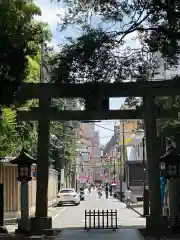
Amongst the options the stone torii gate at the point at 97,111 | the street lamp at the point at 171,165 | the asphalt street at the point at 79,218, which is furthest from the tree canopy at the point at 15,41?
the asphalt street at the point at 79,218

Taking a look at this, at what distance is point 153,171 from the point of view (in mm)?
19516

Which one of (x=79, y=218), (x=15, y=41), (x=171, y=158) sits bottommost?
(x=79, y=218)

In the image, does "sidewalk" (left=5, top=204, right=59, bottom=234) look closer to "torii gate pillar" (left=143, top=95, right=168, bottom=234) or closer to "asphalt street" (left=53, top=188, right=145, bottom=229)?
"asphalt street" (left=53, top=188, right=145, bottom=229)

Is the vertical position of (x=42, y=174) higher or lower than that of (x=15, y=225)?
higher

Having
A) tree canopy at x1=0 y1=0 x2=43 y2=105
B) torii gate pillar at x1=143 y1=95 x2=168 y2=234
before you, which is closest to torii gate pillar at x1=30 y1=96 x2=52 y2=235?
tree canopy at x1=0 y1=0 x2=43 y2=105

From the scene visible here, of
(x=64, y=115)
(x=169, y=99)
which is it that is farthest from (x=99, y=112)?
(x=169, y=99)

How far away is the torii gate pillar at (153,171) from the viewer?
1905 cm

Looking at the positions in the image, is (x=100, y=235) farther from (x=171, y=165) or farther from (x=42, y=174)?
(x=171, y=165)

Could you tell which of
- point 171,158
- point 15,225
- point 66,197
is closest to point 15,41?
point 171,158

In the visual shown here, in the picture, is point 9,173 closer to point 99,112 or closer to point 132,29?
point 99,112

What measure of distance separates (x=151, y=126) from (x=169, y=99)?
227cm

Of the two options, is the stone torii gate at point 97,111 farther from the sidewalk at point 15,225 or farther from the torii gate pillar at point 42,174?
the sidewalk at point 15,225

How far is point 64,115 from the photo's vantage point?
20953 mm

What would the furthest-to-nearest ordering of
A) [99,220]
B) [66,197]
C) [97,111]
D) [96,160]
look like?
[96,160] < [66,197] < [99,220] < [97,111]
